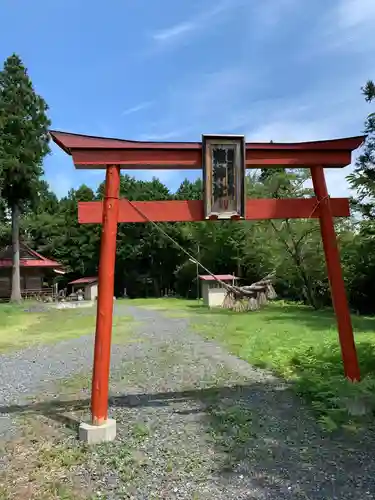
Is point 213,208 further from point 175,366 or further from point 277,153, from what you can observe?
point 175,366

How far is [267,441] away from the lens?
4555mm

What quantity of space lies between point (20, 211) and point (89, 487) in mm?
28770

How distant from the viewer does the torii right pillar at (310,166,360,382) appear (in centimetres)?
566

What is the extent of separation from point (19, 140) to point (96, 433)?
87.0 feet

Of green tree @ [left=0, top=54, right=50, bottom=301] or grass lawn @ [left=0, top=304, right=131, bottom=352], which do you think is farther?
green tree @ [left=0, top=54, right=50, bottom=301]

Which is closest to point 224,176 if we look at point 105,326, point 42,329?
point 105,326

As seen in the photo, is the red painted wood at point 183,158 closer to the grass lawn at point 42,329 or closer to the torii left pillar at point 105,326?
the torii left pillar at point 105,326

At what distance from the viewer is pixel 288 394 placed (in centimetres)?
639

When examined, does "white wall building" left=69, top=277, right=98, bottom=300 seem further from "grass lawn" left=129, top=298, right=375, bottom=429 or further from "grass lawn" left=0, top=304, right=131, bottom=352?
"grass lawn" left=129, top=298, right=375, bottom=429

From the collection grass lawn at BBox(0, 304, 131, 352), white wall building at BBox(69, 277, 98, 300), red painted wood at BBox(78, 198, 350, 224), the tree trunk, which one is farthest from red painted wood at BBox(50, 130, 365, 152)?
white wall building at BBox(69, 277, 98, 300)

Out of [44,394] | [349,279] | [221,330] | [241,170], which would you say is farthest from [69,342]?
[349,279]

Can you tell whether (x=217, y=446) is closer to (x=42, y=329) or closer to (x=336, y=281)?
(x=336, y=281)

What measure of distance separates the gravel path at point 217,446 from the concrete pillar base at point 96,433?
13 cm

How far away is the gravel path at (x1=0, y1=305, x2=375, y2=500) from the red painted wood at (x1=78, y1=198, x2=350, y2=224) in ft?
7.63
